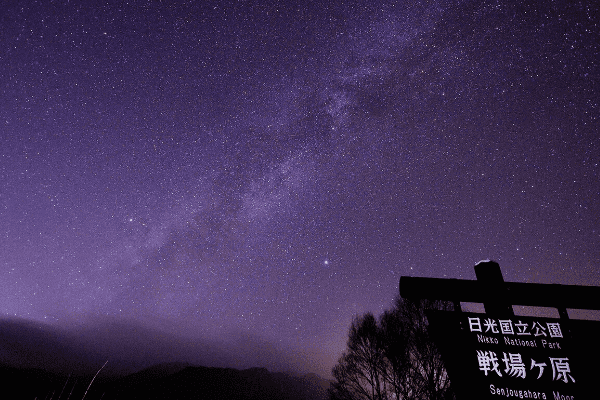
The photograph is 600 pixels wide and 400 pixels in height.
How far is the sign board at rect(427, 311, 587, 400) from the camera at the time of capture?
138 inches

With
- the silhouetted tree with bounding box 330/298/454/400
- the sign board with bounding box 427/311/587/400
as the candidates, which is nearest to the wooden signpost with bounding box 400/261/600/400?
the sign board with bounding box 427/311/587/400

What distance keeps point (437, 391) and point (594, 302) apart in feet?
33.1

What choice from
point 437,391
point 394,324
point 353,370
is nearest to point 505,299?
point 437,391

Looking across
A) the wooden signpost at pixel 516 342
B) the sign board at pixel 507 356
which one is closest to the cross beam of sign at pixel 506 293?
the wooden signpost at pixel 516 342

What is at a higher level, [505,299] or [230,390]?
[505,299]

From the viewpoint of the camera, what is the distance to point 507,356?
3.65 meters

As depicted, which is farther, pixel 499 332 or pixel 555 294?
pixel 555 294

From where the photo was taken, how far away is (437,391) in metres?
11.5

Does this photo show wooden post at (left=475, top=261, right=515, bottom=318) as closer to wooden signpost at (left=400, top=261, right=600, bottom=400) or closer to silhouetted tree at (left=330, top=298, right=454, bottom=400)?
wooden signpost at (left=400, top=261, right=600, bottom=400)

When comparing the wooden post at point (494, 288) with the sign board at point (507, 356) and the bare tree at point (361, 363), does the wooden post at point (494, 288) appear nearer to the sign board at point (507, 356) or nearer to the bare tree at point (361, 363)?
the sign board at point (507, 356)

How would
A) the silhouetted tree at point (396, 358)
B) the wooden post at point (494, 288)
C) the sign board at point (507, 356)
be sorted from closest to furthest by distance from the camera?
the sign board at point (507, 356) < the wooden post at point (494, 288) < the silhouetted tree at point (396, 358)

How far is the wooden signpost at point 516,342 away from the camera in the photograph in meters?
3.50

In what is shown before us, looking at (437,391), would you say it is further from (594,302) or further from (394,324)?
(594,302)

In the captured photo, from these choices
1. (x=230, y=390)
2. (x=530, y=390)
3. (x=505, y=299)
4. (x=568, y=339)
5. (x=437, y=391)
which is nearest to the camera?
(x=530, y=390)
